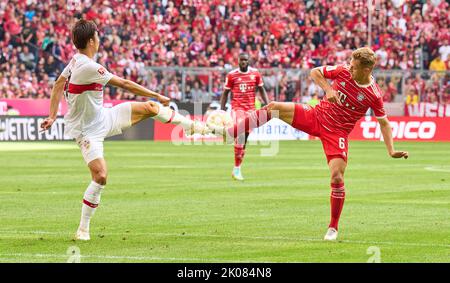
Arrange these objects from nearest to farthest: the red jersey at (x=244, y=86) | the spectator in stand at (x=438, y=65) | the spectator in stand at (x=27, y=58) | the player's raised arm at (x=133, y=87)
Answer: the player's raised arm at (x=133, y=87) < the red jersey at (x=244, y=86) < the spectator in stand at (x=27, y=58) < the spectator in stand at (x=438, y=65)

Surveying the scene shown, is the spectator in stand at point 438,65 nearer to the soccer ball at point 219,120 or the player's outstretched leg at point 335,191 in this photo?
the soccer ball at point 219,120

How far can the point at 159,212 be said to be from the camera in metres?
16.9

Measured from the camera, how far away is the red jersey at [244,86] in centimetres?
2553

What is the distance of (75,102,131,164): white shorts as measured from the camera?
43.0ft

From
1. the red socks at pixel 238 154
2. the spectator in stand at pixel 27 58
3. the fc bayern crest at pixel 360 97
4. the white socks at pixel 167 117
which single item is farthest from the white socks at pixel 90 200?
the spectator in stand at pixel 27 58

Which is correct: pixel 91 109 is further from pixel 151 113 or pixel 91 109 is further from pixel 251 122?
pixel 251 122

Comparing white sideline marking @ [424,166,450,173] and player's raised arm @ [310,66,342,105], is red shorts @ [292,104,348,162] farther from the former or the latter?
white sideline marking @ [424,166,450,173]

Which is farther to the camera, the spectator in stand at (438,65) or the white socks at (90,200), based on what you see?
the spectator in stand at (438,65)

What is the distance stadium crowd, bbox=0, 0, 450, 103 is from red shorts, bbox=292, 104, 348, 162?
30.2m

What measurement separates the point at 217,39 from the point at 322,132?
1437 inches

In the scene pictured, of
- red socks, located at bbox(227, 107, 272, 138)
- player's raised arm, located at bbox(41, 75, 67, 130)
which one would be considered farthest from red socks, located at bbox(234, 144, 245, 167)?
player's raised arm, located at bbox(41, 75, 67, 130)

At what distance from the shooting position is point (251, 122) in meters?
14.3

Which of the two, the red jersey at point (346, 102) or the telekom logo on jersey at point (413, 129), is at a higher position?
the red jersey at point (346, 102)
